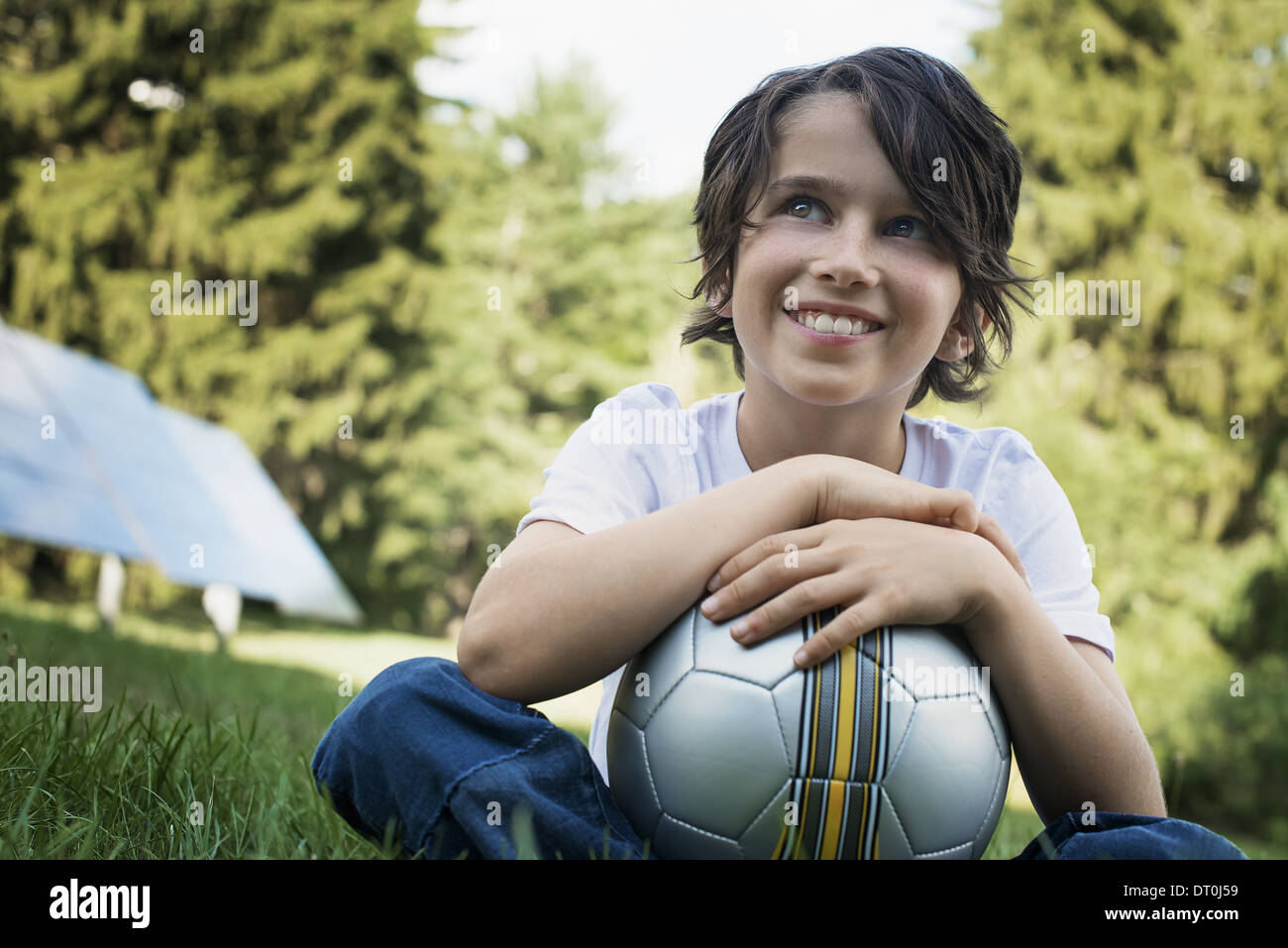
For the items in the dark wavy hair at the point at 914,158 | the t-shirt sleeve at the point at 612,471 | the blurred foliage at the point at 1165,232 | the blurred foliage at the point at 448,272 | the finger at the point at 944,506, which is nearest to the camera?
the finger at the point at 944,506

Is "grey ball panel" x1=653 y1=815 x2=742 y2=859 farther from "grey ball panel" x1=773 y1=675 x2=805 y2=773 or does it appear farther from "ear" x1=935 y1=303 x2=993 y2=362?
"ear" x1=935 y1=303 x2=993 y2=362

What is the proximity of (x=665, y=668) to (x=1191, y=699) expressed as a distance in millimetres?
9956

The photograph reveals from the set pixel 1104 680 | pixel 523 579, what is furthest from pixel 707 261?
pixel 1104 680

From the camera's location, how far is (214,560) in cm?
917

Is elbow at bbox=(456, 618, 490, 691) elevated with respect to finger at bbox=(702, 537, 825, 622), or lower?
lower

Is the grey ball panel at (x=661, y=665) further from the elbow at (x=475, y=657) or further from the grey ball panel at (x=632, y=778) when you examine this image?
the elbow at (x=475, y=657)

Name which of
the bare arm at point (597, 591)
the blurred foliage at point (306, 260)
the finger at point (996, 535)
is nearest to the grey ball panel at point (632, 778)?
the bare arm at point (597, 591)

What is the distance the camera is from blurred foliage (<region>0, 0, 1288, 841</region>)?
15.4 metres

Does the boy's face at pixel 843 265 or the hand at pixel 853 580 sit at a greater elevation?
the boy's face at pixel 843 265

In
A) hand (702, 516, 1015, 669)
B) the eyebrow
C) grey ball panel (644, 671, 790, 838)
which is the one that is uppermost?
the eyebrow

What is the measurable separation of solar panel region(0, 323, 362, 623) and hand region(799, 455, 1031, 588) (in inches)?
272

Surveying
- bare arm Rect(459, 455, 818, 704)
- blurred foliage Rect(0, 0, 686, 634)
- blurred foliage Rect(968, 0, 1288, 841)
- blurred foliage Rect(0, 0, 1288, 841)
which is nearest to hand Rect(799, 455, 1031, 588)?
bare arm Rect(459, 455, 818, 704)

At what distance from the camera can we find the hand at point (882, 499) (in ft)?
6.30

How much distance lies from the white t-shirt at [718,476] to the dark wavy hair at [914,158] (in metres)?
0.35
